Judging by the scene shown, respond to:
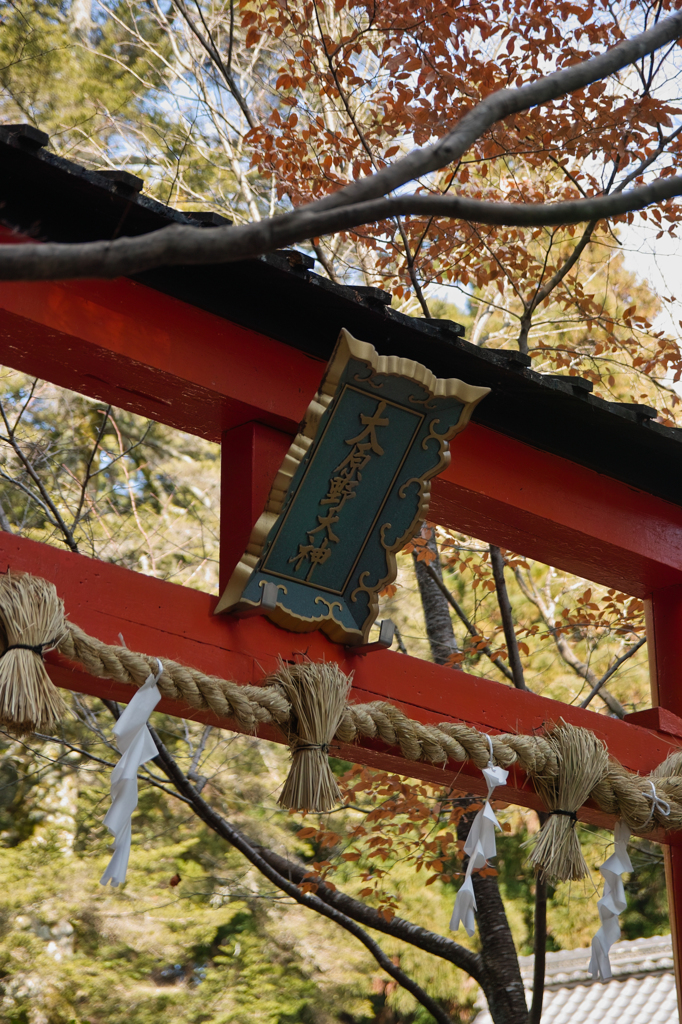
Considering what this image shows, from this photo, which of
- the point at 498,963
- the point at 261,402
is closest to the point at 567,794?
the point at 261,402

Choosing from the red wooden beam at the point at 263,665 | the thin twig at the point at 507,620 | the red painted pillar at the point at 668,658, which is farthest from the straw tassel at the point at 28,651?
the thin twig at the point at 507,620

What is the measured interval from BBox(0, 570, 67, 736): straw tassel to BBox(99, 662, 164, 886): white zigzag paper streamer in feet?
0.51

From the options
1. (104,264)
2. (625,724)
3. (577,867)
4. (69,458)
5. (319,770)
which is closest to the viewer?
(104,264)

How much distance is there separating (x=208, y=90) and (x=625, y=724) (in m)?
6.43

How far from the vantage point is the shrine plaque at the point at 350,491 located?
2.27m

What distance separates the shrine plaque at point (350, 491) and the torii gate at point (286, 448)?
0.11 m

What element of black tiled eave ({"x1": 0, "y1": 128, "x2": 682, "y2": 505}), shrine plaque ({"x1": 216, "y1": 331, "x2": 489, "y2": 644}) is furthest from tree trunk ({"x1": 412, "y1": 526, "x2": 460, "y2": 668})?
shrine plaque ({"x1": 216, "y1": 331, "x2": 489, "y2": 644})

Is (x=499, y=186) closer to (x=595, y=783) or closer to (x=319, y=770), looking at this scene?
(x=595, y=783)

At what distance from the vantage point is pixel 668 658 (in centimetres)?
328

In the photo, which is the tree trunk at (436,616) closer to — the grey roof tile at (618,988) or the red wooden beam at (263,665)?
the red wooden beam at (263,665)

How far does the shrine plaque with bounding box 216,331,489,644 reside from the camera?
2.27 m

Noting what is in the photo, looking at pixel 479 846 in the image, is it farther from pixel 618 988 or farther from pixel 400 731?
pixel 618 988

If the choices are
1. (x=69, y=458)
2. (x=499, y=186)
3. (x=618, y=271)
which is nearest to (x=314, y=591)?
(x=499, y=186)

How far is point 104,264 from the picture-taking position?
3.55 feet
